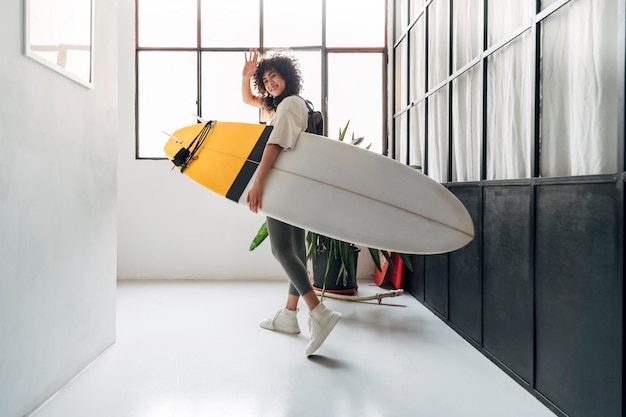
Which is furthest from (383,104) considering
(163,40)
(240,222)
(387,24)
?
(163,40)

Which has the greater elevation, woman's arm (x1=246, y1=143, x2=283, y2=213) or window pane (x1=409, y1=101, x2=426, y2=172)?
window pane (x1=409, y1=101, x2=426, y2=172)

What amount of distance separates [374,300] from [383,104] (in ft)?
5.63

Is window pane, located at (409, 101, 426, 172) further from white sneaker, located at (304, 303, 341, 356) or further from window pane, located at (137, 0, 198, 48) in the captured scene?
window pane, located at (137, 0, 198, 48)

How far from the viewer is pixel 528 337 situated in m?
1.52

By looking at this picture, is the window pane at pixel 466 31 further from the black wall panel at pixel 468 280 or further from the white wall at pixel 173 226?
the white wall at pixel 173 226

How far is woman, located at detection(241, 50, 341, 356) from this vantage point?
5.88 ft

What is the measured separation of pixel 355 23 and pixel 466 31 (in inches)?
68.4

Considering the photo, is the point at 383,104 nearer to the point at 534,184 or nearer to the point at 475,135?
the point at 475,135

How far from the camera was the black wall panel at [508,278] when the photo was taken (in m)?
1.54

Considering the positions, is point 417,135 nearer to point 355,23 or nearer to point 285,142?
point 355,23

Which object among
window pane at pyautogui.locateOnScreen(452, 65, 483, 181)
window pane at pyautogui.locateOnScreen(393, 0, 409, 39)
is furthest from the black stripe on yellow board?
window pane at pyautogui.locateOnScreen(393, 0, 409, 39)

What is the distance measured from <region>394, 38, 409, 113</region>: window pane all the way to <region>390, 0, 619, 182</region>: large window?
0.24 m

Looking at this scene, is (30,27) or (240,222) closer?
(30,27)

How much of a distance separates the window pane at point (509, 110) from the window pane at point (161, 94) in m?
2.56
